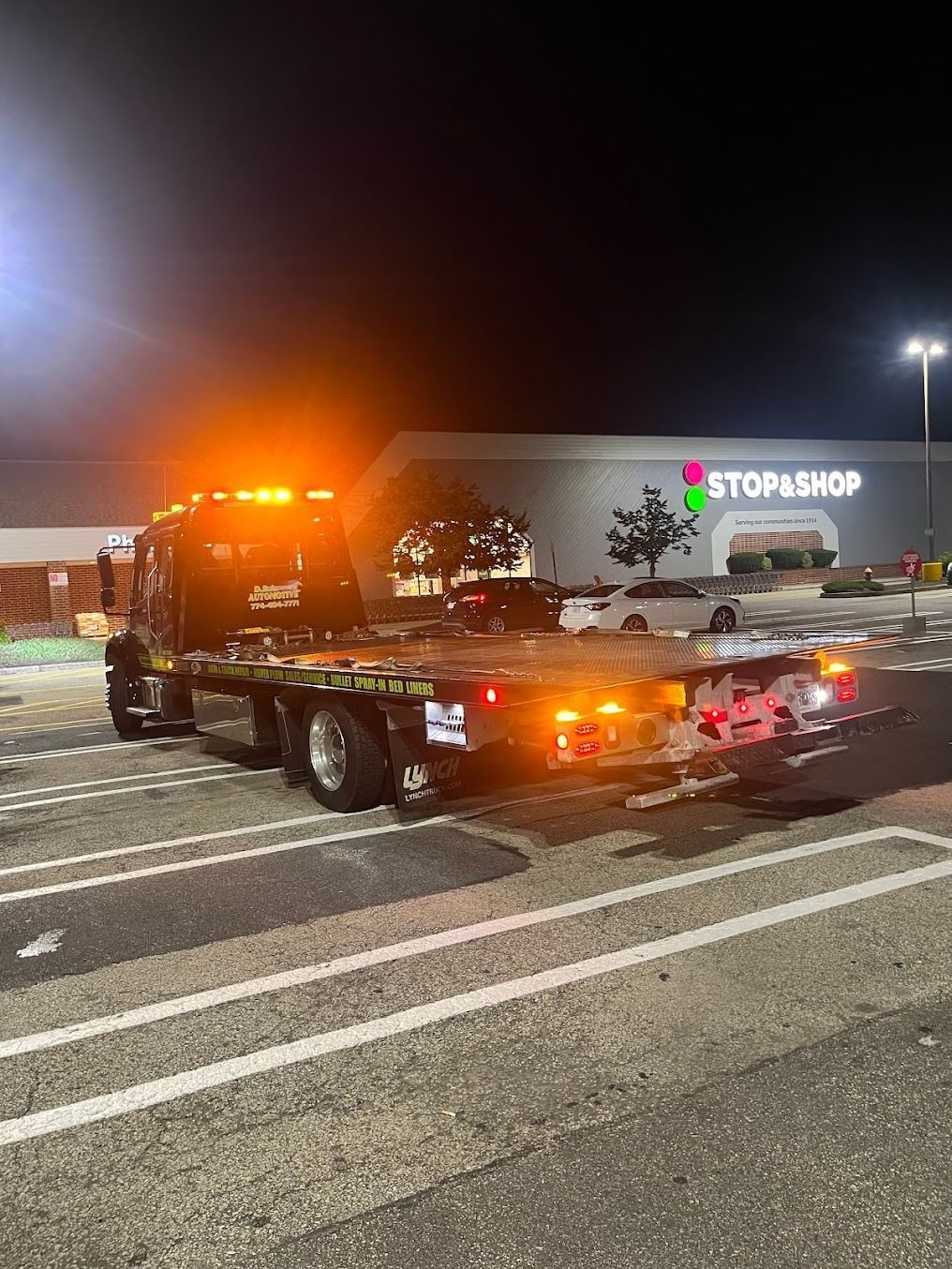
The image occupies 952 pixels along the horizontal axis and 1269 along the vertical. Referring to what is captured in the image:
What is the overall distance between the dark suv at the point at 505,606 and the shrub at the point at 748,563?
24.0 metres

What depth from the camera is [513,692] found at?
230 inches

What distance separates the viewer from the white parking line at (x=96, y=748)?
11.7 metres

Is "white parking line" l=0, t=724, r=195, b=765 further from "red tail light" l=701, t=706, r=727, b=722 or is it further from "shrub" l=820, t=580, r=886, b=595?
"shrub" l=820, t=580, r=886, b=595

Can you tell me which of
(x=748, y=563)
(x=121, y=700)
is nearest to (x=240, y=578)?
(x=121, y=700)

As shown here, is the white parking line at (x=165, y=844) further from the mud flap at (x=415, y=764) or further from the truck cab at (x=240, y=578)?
the truck cab at (x=240, y=578)

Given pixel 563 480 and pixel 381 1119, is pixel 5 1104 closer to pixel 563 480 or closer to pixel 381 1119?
pixel 381 1119

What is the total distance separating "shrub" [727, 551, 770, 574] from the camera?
159 ft

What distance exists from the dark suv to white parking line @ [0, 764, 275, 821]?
53.0ft

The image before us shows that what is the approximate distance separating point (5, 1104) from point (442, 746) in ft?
11.2

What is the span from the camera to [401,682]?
678cm

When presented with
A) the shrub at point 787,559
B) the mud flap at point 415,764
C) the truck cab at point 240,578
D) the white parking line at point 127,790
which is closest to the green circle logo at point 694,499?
the shrub at point 787,559

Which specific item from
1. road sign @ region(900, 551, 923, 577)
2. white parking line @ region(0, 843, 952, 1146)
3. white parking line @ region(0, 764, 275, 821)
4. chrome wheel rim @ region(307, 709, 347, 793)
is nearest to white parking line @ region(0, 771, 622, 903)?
chrome wheel rim @ region(307, 709, 347, 793)

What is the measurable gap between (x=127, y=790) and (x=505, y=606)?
17.4 meters

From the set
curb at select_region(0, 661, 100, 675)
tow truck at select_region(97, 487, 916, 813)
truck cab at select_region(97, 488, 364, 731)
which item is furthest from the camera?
curb at select_region(0, 661, 100, 675)
